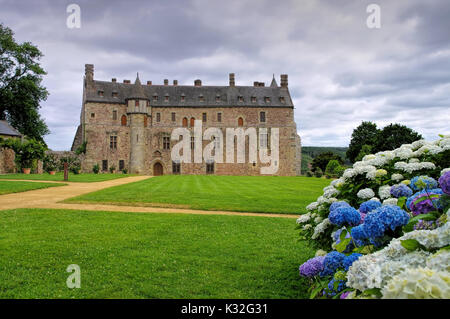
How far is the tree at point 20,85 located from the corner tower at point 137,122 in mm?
10594

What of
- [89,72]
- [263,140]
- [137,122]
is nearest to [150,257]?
[137,122]

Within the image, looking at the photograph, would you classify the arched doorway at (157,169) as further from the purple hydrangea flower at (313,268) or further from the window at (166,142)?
the purple hydrangea flower at (313,268)

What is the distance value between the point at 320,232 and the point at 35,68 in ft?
142

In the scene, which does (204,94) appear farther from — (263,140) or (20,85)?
(20,85)

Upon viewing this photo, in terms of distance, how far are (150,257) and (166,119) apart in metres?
40.1

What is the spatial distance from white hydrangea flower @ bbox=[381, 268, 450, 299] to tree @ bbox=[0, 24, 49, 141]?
43.1 metres

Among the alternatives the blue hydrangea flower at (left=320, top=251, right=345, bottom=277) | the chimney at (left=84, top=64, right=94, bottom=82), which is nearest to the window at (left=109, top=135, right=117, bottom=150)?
the chimney at (left=84, top=64, right=94, bottom=82)

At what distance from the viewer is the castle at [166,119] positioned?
141ft

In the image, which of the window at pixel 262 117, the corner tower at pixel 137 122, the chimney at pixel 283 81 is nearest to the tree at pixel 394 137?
the chimney at pixel 283 81

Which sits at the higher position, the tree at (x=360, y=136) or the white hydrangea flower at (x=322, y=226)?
the tree at (x=360, y=136)

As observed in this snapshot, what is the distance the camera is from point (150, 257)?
611cm

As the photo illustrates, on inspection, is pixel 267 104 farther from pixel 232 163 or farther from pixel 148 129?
pixel 148 129

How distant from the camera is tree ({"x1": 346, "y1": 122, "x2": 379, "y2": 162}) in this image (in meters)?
51.5
